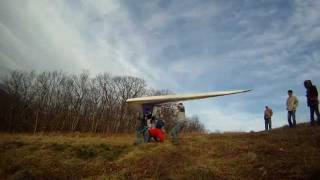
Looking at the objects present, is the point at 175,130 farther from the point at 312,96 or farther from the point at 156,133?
the point at 312,96

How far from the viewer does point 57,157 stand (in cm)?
1914

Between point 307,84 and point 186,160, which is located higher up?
point 307,84

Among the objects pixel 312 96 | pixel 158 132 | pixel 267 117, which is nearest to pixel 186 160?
pixel 158 132

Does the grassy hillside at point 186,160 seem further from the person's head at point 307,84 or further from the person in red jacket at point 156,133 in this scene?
the person's head at point 307,84

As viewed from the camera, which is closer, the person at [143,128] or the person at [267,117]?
the person at [143,128]

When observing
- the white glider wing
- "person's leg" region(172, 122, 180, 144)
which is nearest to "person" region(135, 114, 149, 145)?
the white glider wing

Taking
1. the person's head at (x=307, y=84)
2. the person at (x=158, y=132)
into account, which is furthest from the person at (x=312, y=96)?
the person at (x=158, y=132)

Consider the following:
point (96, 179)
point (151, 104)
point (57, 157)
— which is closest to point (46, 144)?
point (57, 157)

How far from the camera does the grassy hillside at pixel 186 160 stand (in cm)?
1293

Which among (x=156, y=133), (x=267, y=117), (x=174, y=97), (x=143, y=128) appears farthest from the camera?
(x=267, y=117)

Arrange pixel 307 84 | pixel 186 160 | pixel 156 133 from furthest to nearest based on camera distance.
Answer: pixel 156 133 < pixel 307 84 < pixel 186 160

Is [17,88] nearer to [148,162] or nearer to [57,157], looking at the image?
[57,157]

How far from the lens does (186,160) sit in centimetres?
1509

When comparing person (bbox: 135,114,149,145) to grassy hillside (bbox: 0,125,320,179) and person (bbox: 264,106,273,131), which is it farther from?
person (bbox: 264,106,273,131)
